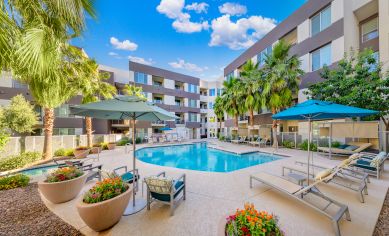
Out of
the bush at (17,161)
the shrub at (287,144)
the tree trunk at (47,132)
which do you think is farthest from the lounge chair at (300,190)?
the tree trunk at (47,132)

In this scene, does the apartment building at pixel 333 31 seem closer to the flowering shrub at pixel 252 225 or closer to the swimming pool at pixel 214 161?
the swimming pool at pixel 214 161

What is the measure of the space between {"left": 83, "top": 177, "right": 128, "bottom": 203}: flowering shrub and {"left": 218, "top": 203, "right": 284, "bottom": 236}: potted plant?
7.16ft

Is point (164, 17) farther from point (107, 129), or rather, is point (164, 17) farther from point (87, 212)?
point (87, 212)

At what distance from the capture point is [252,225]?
73.8 inches

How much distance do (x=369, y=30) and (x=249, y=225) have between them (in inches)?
740

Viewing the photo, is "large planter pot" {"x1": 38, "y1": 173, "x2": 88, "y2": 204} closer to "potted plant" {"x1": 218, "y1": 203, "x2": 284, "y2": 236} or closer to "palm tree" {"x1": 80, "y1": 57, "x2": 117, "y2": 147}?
"potted plant" {"x1": 218, "y1": 203, "x2": 284, "y2": 236}

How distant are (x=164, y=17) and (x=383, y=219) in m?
21.7

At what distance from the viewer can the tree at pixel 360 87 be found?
8.29 metres

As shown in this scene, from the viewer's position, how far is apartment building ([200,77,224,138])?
121 ft

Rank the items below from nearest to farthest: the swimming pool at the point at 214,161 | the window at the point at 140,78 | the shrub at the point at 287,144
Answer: the swimming pool at the point at 214,161 → the shrub at the point at 287,144 → the window at the point at 140,78

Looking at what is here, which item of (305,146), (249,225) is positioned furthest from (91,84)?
(305,146)

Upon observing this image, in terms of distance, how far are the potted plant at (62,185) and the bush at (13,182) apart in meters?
2.43

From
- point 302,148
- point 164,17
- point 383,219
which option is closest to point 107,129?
point 164,17

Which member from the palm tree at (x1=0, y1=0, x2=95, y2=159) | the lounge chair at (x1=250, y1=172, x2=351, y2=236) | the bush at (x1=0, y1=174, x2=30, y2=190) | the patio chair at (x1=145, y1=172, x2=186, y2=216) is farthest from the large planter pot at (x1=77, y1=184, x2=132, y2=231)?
the bush at (x1=0, y1=174, x2=30, y2=190)
